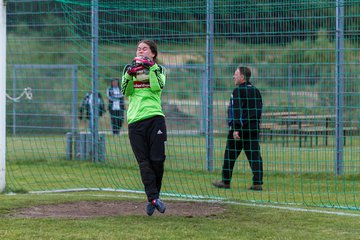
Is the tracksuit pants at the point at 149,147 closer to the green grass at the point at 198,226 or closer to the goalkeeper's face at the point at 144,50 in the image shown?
the green grass at the point at 198,226

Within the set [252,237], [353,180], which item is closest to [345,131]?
[353,180]

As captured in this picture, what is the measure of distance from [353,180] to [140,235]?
21.5 feet

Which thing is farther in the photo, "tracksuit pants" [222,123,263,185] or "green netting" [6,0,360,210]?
"green netting" [6,0,360,210]

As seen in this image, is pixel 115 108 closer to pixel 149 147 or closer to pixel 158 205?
pixel 149 147

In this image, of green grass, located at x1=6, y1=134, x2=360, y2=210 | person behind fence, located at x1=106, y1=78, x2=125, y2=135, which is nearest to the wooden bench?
green grass, located at x1=6, y1=134, x2=360, y2=210

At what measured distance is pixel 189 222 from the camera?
25.6ft

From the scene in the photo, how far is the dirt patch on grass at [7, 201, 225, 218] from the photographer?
8.32 meters

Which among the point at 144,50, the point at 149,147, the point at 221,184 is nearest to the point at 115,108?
the point at 221,184

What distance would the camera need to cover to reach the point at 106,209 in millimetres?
8727

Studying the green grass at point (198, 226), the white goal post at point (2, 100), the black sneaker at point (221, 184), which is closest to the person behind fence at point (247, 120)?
the black sneaker at point (221, 184)

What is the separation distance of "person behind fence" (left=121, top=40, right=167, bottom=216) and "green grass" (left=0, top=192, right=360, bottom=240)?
479 mm

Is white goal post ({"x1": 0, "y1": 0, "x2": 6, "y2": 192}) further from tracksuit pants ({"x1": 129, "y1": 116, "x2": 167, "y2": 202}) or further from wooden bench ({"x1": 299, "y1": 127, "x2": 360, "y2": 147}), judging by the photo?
wooden bench ({"x1": 299, "y1": 127, "x2": 360, "y2": 147})

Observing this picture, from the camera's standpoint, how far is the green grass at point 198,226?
707 cm

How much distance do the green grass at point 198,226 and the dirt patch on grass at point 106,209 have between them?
0.19 meters
